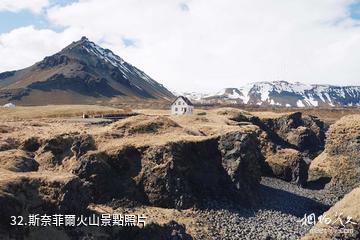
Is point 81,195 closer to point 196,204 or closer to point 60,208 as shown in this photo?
point 60,208

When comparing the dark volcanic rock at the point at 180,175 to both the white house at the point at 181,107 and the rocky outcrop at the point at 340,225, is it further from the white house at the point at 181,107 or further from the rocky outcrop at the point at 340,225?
the white house at the point at 181,107

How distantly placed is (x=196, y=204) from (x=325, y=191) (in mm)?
30219

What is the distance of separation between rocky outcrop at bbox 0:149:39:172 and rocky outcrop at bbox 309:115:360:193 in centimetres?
5106

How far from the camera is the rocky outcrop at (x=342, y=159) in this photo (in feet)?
254

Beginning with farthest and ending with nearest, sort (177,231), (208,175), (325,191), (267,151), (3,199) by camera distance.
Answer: (267,151), (325,191), (208,175), (177,231), (3,199)

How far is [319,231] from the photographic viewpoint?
35531 mm

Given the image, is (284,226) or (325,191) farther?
(325,191)

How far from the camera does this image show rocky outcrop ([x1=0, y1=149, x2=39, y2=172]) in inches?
1703

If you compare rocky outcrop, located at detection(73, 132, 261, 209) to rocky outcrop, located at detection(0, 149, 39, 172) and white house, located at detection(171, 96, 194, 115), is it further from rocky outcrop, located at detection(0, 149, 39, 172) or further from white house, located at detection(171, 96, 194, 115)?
white house, located at detection(171, 96, 194, 115)

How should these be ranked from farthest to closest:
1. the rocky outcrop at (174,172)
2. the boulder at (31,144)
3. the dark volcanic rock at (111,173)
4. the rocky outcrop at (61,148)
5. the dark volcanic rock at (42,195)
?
the boulder at (31,144) < the rocky outcrop at (61,148) < the rocky outcrop at (174,172) < the dark volcanic rock at (111,173) < the dark volcanic rock at (42,195)

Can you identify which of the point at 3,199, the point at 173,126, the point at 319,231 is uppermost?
the point at 173,126

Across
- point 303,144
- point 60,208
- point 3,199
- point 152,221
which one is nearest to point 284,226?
point 152,221

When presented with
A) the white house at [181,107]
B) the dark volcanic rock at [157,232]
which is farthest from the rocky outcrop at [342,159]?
the white house at [181,107]

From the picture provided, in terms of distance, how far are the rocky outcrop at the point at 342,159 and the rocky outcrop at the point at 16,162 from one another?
5106 centimetres
